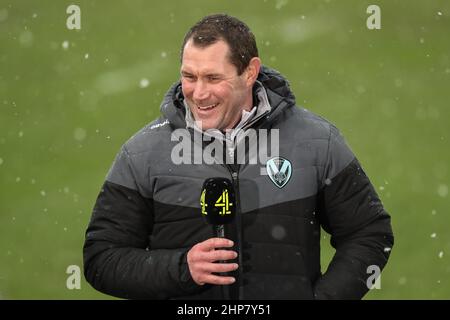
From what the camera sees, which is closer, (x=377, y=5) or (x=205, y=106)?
(x=205, y=106)

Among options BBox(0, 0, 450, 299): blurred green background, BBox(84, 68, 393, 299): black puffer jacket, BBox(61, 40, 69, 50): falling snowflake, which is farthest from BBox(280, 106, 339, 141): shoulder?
BBox(61, 40, 69, 50): falling snowflake

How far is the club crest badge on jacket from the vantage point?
5051 millimetres

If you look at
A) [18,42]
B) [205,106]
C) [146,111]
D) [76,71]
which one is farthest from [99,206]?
[18,42]

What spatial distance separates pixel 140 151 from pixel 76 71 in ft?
30.4

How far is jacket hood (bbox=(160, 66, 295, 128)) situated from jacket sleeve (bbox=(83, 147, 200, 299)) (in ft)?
0.98

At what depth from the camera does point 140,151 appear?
16.8 ft

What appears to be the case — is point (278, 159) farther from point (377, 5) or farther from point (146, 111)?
point (377, 5)

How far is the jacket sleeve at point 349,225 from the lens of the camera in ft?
16.8

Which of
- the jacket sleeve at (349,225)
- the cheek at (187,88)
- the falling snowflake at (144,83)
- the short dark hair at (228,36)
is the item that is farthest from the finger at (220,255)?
the falling snowflake at (144,83)

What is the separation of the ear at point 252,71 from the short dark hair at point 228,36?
31 mm

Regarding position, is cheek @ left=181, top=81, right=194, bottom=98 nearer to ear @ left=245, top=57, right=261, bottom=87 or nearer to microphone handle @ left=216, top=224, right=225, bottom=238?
ear @ left=245, top=57, right=261, bottom=87

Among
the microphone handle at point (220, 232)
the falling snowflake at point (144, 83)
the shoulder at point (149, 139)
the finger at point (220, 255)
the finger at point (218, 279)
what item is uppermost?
the falling snowflake at point (144, 83)

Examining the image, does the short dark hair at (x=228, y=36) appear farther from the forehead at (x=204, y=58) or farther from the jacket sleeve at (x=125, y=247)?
the jacket sleeve at (x=125, y=247)

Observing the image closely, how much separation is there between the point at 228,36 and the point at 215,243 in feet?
3.55
